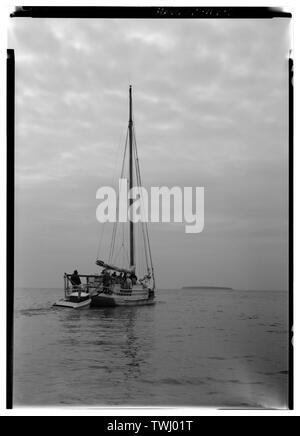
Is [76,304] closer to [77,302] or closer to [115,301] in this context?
[77,302]

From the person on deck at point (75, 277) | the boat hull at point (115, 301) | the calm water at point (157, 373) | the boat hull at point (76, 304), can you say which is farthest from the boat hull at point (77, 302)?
the calm water at point (157, 373)

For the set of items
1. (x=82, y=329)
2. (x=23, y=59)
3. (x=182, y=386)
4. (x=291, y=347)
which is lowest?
(x=82, y=329)

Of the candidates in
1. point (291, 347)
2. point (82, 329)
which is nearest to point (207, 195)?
point (291, 347)

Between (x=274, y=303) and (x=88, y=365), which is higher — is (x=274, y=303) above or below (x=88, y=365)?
above

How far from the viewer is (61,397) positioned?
4.92 meters

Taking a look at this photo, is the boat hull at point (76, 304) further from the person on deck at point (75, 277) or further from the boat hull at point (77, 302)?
Answer: the person on deck at point (75, 277)

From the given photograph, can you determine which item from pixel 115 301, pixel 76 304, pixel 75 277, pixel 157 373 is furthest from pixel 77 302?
pixel 157 373

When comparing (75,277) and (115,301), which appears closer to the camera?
(75,277)

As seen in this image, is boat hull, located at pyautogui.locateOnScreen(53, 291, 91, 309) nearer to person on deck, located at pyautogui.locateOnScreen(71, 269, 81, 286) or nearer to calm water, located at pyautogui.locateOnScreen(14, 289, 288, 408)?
person on deck, located at pyautogui.locateOnScreen(71, 269, 81, 286)

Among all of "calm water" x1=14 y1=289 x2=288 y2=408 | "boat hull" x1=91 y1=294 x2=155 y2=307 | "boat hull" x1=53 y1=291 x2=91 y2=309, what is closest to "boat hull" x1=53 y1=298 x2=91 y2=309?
"boat hull" x1=53 y1=291 x2=91 y2=309

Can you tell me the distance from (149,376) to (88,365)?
81 cm

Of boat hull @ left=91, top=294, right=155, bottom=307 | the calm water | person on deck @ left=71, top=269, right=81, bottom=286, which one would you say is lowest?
boat hull @ left=91, top=294, right=155, bottom=307
